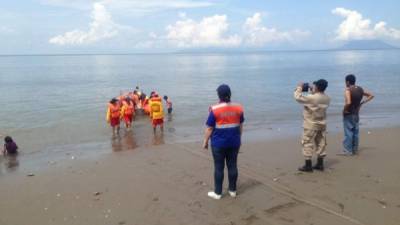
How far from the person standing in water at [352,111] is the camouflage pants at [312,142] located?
167cm

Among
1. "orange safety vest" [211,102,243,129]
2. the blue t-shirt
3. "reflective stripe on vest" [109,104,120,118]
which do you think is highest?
"orange safety vest" [211,102,243,129]

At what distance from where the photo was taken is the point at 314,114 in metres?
8.65

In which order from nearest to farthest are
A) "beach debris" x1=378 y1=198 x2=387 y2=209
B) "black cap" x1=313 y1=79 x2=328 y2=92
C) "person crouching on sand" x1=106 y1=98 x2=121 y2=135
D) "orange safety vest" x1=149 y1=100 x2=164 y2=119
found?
"beach debris" x1=378 y1=198 x2=387 y2=209
"black cap" x1=313 y1=79 x2=328 y2=92
"orange safety vest" x1=149 y1=100 x2=164 y2=119
"person crouching on sand" x1=106 y1=98 x2=121 y2=135

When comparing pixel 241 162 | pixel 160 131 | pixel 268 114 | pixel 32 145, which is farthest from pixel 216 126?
pixel 268 114

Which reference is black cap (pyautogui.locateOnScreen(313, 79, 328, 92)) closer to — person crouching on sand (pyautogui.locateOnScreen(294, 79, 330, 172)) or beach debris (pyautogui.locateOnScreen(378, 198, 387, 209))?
person crouching on sand (pyautogui.locateOnScreen(294, 79, 330, 172))

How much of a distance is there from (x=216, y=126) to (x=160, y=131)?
1069 centimetres

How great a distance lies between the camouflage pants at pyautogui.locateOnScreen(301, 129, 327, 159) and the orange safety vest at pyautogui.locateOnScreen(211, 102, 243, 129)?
90.0 inches

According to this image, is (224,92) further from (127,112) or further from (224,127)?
(127,112)

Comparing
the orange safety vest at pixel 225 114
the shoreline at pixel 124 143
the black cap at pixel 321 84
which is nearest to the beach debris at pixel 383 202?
the black cap at pixel 321 84

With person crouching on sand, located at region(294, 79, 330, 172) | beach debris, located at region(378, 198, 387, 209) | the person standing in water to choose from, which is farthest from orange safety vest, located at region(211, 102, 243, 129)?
the person standing in water

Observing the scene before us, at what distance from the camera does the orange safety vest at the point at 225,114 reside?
7215 mm

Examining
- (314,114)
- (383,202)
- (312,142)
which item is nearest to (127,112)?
(312,142)

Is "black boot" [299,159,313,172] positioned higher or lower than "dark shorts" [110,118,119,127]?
higher

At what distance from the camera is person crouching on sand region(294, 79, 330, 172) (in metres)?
8.56
